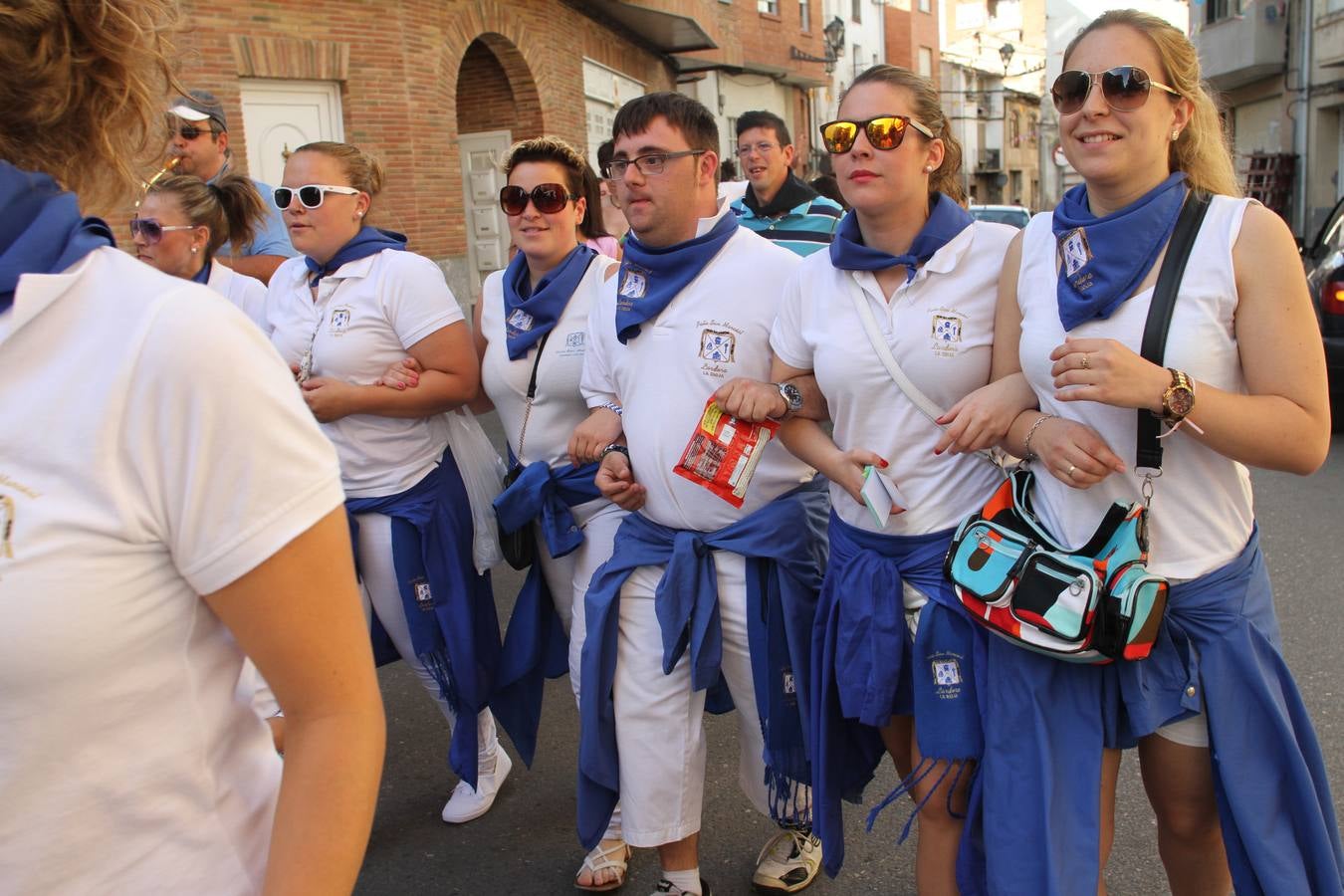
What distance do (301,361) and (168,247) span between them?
757 mm

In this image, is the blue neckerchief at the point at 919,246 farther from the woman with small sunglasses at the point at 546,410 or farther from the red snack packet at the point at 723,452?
the woman with small sunglasses at the point at 546,410

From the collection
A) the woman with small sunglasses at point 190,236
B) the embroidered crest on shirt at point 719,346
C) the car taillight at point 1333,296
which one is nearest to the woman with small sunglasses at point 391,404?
the woman with small sunglasses at point 190,236

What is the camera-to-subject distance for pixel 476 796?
383 cm

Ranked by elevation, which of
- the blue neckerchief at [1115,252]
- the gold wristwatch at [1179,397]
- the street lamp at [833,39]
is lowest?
the gold wristwatch at [1179,397]

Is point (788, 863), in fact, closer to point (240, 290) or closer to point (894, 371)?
point (894, 371)

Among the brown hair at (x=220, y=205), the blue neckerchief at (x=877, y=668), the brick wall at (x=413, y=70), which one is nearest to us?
the blue neckerchief at (x=877, y=668)

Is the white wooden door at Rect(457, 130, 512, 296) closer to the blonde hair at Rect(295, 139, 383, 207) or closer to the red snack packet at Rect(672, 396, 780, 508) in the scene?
the blonde hair at Rect(295, 139, 383, 207)

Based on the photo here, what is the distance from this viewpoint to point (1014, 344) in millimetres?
2547

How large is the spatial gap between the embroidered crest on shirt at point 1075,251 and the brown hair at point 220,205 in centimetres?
308

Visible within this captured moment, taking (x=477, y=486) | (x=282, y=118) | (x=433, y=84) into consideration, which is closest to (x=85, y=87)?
(x=477, y=486)

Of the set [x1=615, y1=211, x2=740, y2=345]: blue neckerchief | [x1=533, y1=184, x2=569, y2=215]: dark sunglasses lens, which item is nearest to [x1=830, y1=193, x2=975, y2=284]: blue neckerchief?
[x1=615, y1=211, x2=740, y2=345]: blue neckerchief

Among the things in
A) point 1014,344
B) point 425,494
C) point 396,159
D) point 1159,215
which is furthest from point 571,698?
point 396,159

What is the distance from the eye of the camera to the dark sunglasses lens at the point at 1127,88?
2.28m

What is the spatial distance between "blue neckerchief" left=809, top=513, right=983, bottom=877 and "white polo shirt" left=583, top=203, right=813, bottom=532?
32 centimetres
